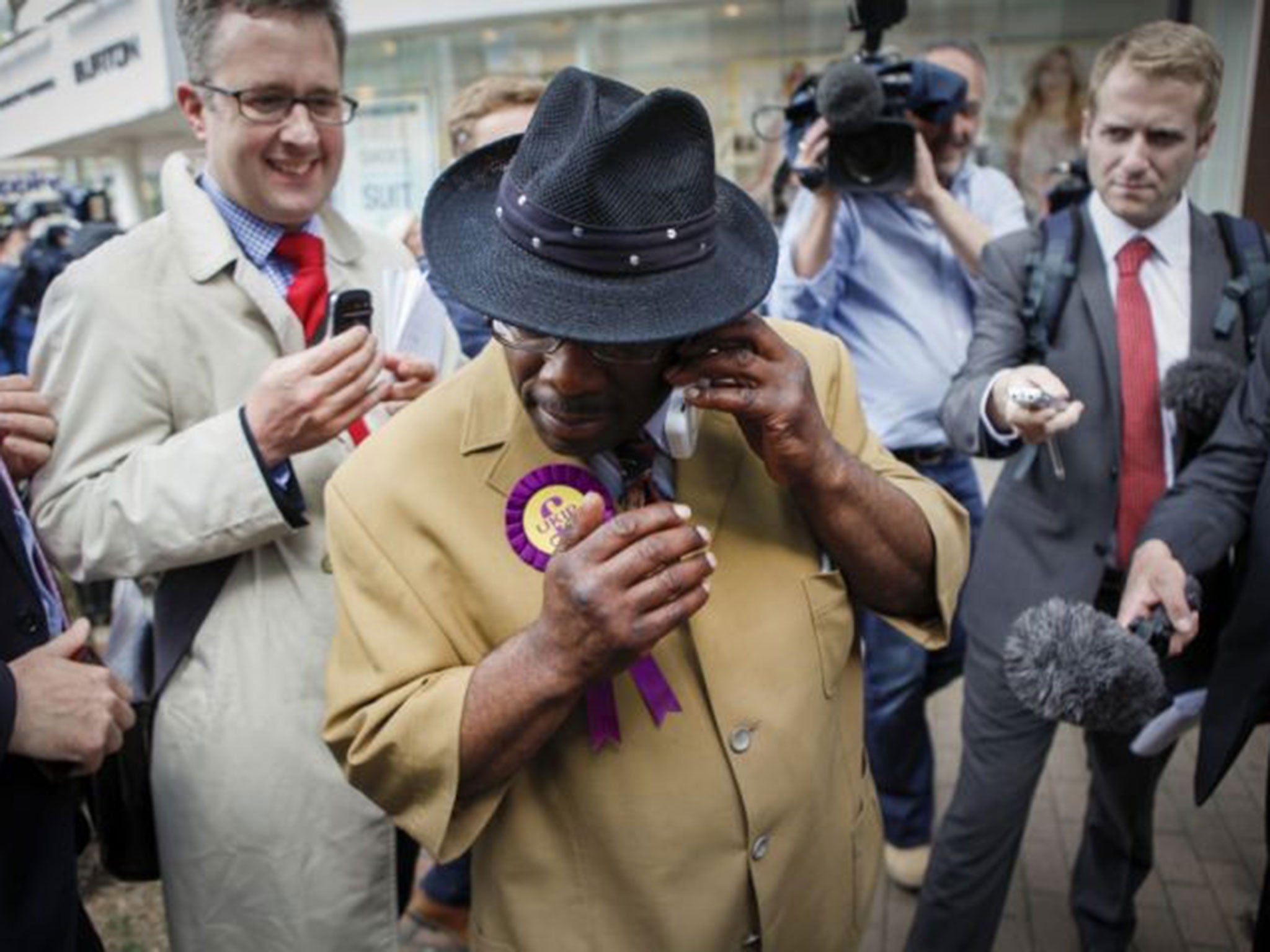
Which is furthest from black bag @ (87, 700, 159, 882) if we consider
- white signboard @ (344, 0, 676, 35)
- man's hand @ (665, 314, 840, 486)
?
white signboard @ (344, 0, 676, 35)

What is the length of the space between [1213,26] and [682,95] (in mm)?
7522

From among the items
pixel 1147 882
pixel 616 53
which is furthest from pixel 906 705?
pixel 616 53

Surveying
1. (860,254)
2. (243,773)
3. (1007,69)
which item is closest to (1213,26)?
(1007,69)

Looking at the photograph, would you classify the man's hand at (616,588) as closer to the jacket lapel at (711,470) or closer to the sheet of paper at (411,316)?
the jacket lapel at (711,470)

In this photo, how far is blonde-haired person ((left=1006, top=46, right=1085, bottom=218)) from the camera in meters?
7.69

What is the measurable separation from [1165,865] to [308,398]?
Answer: 3128 mm

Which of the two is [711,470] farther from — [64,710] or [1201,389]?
[1201,389]

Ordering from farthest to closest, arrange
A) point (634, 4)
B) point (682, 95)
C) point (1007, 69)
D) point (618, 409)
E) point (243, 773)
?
point (634, 4) < point (1007, 69) < point (243, 773) < point (618, 409) < point (682, 95)

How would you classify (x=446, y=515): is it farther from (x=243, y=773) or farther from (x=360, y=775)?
(x=243, y=773)

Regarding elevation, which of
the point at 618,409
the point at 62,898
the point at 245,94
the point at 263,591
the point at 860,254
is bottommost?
the point at 62,898

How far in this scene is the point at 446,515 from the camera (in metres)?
Result: 1.43

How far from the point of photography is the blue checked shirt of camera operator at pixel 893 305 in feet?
10.7

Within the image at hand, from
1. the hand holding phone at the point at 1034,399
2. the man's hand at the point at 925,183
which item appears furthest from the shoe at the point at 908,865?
the man's hand at the point at 925,183

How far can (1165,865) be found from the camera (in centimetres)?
345
